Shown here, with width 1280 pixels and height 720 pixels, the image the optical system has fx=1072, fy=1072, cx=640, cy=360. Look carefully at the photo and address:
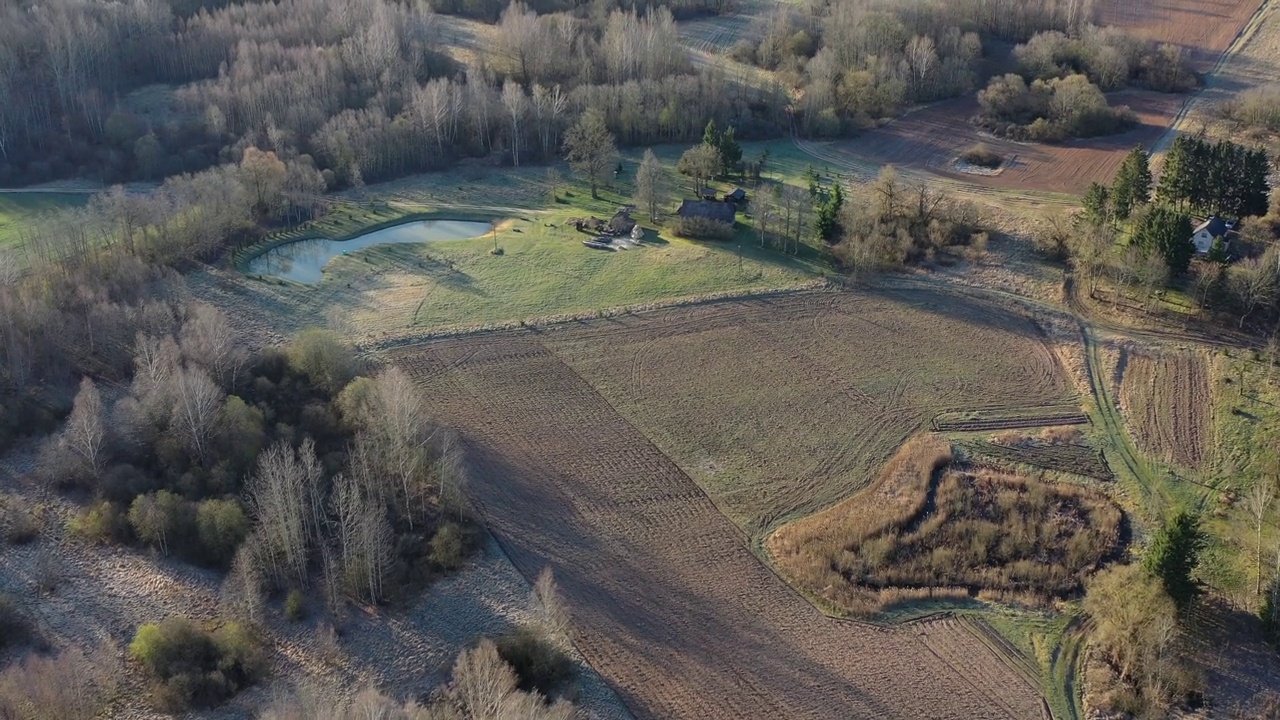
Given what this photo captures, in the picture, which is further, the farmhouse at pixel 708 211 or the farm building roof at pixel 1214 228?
the farmhouse at pixel 708 211

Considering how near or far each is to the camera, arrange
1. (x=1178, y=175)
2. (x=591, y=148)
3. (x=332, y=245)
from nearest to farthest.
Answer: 1. (x=1178, y=175)
2. (x=332, y=245)
3. (x=591, y=148)

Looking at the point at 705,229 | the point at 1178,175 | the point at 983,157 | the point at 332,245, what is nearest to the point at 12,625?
the point at 332,245

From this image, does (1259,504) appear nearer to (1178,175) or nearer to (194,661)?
(1178,175)

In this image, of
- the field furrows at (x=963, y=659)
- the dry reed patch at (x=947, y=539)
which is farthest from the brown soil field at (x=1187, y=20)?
the field furrows at (x=963, y=659)

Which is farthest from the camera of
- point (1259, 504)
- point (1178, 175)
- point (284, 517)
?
point (1178, 175)

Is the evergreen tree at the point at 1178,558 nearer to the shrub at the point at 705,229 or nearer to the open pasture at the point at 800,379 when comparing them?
the open pasture at the point at 800,379

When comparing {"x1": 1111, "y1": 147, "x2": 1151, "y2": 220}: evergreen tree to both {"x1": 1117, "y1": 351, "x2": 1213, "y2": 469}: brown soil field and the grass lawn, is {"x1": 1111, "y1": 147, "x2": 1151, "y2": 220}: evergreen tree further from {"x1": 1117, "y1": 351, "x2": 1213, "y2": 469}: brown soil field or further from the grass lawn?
the grass lawn
